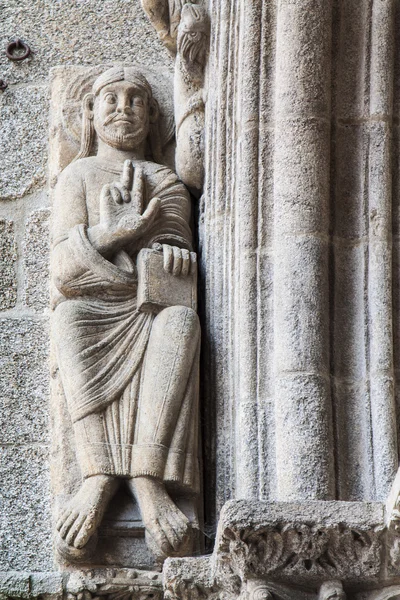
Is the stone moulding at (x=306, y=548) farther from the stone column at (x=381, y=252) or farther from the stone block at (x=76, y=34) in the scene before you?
the stone block at (x=76, y=34)

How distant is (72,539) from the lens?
429 centimetres

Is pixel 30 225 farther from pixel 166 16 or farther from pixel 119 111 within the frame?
pixel 166 16

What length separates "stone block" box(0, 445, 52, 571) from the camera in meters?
4.52

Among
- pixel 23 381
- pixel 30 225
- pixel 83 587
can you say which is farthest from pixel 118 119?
pixel 83 587

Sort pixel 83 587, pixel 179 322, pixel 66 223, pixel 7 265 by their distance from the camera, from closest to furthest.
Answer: pixel 83 587 → pixel 179 322 → pixel 66 223 → pixel 7 265

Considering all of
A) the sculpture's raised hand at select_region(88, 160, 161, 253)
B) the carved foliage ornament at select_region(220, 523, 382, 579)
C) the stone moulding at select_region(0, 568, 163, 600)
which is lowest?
the stone moulding at select_region(0, 568, 163, 600)

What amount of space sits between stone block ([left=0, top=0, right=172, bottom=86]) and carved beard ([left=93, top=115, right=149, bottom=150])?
13.5 inches

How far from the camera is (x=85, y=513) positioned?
430 centimetres

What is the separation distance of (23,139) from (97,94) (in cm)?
32

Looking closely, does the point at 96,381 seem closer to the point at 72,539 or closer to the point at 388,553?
the point at 72,539

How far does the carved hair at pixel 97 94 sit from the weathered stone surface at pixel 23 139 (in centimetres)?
19

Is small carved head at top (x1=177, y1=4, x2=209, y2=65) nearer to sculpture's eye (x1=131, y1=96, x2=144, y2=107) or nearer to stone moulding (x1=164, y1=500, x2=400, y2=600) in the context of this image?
sculpture's eye (x1=131, y1=96, x2=144, y2=107)

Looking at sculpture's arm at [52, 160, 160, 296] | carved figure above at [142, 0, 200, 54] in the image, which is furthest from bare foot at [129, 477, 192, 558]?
carved figure above at [142, 0, 200, 54]

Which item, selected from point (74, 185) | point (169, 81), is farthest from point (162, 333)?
point (169, 81)
